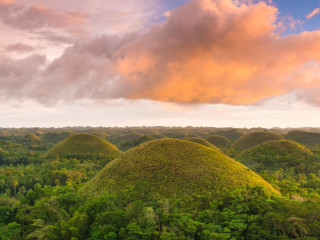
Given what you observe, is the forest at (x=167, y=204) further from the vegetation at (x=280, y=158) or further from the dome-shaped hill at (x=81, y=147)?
the dome-shaped hill at (x=81, y=147)

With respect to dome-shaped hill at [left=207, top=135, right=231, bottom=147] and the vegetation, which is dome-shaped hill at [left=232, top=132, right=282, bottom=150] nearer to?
dome-shaped hill at [left=207, top=135, right=231, bottom=147]

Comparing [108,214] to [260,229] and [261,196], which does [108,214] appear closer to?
[260,229]

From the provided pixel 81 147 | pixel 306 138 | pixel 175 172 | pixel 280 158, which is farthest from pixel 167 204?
pixel 306 138

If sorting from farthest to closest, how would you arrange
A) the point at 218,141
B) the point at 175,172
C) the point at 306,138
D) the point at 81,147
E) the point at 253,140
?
the point at 218,141
the point at 306,138
the point at 253,140
the point at 81,147
the point at 175,172

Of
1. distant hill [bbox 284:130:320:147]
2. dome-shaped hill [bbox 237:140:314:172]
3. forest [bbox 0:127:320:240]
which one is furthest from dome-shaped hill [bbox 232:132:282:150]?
forest [bbox 0:127:320:240]

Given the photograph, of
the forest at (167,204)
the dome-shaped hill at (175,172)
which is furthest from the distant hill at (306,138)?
the dome-shaped hill at (175,172)

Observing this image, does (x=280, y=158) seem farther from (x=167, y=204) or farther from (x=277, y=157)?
(x=167, y=204)

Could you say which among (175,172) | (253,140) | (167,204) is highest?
(175,172)

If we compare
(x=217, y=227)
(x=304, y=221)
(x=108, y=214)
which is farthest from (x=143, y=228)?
(x=304, y=221)
